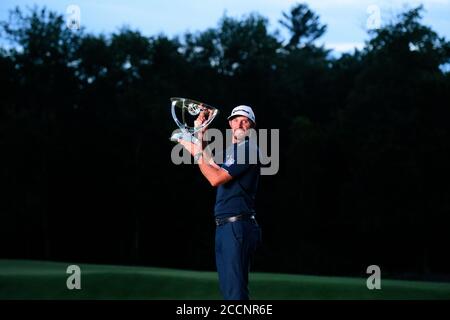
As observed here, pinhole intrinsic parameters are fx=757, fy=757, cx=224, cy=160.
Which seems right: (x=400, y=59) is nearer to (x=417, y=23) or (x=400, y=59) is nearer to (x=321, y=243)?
(x=417, y=23)

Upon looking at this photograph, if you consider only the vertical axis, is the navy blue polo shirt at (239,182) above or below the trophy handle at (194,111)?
below

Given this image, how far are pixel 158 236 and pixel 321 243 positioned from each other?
325 inches

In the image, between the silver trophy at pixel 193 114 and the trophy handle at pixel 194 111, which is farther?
the trophy handle at pixel 194 111

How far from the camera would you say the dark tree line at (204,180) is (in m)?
33.9

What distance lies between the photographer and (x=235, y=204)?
6.43m

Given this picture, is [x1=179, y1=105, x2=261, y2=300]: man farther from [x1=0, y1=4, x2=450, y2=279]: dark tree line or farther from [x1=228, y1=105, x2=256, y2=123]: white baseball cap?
[x1=0, y1=4, x2=450, y2=279]: dark tree line

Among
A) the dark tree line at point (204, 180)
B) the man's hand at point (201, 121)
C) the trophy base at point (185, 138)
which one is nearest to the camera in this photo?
the trophy base at point (185, 138)

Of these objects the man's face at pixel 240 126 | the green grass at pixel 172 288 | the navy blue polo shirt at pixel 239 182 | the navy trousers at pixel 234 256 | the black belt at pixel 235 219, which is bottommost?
the green grass at pixel 172 288

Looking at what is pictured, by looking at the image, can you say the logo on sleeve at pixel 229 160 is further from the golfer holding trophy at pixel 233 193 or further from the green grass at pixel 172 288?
the green grass at pixel 172 288

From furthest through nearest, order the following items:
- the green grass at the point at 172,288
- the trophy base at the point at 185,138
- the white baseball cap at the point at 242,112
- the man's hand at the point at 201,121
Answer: the green grass at the point at 172,288 < the white baseball cap at the point at 242,112 < the man's hand at the point at 201,121 < the trophy base at the point at 185,138

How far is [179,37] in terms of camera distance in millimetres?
49594

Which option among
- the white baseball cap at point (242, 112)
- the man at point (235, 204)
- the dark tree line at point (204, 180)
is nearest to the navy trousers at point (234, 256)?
the man at point (235, 204)

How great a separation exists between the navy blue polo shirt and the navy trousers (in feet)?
0.43
